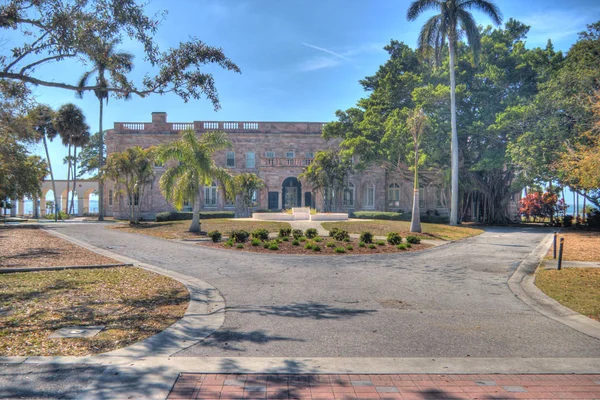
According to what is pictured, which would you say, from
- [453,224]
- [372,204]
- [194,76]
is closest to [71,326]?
[194,76]

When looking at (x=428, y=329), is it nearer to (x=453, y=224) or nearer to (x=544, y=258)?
(x=544, y=258)

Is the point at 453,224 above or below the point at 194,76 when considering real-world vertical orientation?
below

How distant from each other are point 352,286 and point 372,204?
35639mm

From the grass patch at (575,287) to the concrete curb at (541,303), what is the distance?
156mm

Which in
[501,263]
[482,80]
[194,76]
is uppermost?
[482,80]

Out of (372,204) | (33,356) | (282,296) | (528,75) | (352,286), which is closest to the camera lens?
(33,356)

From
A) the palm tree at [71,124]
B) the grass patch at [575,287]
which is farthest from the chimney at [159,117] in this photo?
the grass patch at [575,287]

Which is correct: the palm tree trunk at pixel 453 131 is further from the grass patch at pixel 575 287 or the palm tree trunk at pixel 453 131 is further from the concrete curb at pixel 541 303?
the grass patch at pixel 575 287

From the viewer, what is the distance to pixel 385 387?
13.5 feet

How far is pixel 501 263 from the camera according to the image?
1359 centimetres

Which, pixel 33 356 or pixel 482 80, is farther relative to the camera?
pixel 482 80

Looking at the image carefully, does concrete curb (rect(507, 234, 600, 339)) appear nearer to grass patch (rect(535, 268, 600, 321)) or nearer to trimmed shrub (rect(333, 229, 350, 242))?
grass patch (rect(535, 268, 600, 321))

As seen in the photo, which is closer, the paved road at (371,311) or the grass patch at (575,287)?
the paved road at (371,311)

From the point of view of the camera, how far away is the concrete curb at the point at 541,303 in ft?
21.0
